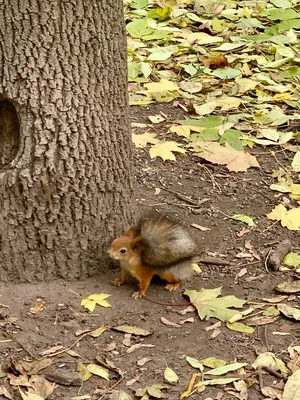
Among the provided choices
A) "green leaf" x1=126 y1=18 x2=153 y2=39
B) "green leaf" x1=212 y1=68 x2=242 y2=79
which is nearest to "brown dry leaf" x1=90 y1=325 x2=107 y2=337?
"green leaf" x1=212 y1=68 x2=242 y2=79

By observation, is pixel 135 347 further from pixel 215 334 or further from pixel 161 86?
pixel 161 86

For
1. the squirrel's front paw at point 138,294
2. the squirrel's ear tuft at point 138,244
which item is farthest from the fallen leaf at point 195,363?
the squirrel's ear tuft at point 138,244

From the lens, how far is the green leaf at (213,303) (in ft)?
13.9

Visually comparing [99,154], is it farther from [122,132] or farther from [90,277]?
[90,277]

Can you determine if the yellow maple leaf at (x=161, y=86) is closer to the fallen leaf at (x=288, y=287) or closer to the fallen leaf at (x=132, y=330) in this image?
the fallen leaf at (x=288, y=287)

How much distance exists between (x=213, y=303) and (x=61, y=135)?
1180 millimetres

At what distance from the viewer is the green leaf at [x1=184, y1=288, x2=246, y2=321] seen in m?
4.25

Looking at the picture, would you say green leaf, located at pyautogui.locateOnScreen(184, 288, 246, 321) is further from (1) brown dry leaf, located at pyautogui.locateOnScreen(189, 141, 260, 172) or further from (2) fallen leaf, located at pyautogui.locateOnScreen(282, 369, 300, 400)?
(1) brown dry leaf, located at pyautogui.locateOnScreen(189, 141, 260, 172)

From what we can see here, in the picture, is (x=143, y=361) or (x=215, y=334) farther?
(x=215, y=334)

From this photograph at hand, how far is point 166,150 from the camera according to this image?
5.91 m

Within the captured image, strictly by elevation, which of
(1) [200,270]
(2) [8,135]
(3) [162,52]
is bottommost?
(1) [200,270]

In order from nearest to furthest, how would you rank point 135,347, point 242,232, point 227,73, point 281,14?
point 135,347 → point 242,232 → point 227,73 → point 281,14

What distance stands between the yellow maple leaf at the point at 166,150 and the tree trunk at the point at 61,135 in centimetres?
135

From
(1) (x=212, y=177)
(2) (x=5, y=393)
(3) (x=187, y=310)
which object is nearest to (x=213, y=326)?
(3) (x=187, y=310)
